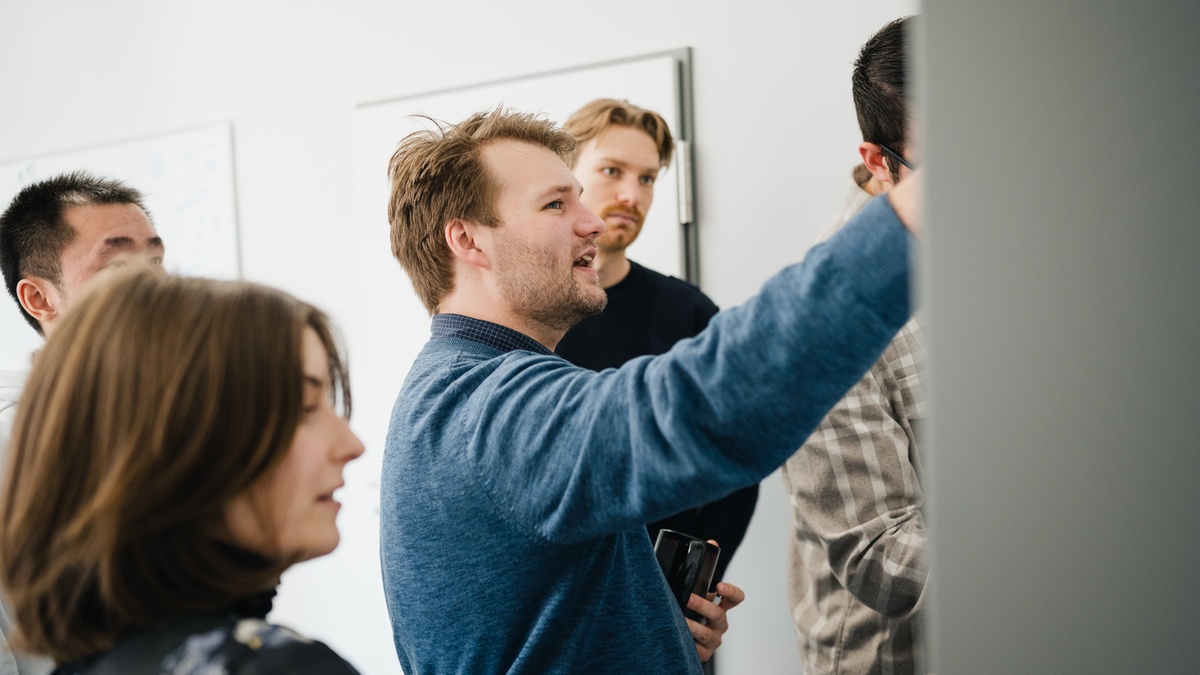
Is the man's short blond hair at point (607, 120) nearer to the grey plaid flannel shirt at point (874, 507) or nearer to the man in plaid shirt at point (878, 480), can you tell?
the man in plaid shirt at point (878, 480)

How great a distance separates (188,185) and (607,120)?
1.70 metres

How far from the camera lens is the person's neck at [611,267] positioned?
180cm

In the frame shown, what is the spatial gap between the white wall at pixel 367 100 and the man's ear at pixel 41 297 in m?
1.00

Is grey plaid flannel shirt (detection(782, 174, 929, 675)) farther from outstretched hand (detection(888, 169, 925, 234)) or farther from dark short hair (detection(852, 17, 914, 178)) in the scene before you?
outstretched hand (detection(888, 169, 925, 234))

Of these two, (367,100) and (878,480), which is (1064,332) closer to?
(878,480)

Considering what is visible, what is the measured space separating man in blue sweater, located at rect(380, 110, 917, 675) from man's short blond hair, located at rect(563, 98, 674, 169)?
0.63 m

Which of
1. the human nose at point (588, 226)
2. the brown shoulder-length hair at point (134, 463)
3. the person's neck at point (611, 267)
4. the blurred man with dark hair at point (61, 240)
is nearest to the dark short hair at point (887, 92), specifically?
the human nose at point (588, 226)

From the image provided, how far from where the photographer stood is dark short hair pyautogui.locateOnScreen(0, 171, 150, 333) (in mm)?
1569

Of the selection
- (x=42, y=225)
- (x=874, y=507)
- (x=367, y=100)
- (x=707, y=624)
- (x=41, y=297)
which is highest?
(x=367, y=100)

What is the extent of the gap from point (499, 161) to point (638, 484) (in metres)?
0.58

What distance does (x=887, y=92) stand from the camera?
3.74ft

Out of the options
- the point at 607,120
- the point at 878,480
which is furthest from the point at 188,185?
the point at 878,480

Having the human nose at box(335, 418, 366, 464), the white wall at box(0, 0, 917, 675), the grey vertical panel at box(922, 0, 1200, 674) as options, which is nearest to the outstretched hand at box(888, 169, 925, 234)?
the grey vertical panel at box(922, 0, 1200, 674)

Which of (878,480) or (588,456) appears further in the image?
(878,480)
